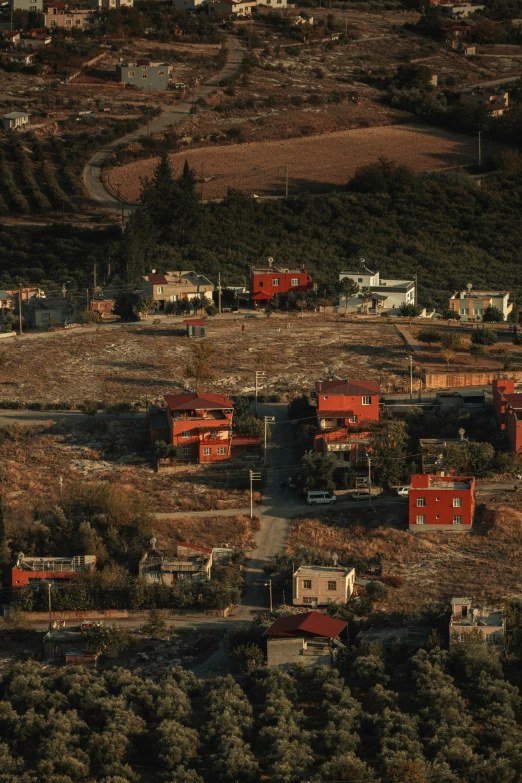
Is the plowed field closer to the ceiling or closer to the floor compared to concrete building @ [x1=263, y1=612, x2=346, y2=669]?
closer to the ceiling

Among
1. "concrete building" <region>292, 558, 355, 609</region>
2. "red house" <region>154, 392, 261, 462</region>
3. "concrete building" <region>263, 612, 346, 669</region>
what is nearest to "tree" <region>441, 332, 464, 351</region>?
"red house" <region>154, 392, 261, 462</region>

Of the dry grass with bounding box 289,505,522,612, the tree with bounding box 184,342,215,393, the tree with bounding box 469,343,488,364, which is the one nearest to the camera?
the dry grass with bounding box 289,505,522,612

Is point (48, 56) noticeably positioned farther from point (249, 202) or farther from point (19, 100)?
point (249, 202)

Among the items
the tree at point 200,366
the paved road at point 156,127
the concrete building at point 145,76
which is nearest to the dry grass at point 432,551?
the tree at point 200,366

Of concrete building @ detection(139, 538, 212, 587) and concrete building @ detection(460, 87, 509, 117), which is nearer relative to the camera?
concrete building @ detection(139, 538, 212, 587)

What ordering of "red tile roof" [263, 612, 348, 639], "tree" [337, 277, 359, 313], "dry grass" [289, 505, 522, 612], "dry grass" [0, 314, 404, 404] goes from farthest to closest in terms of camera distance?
"tree" [337, 277, 359, 313]
"dry grass" [0, 314, 404, 404]
"dry grass" [289, 505, 522, 612]
"red tile roof" [263, 612, 348, 639]

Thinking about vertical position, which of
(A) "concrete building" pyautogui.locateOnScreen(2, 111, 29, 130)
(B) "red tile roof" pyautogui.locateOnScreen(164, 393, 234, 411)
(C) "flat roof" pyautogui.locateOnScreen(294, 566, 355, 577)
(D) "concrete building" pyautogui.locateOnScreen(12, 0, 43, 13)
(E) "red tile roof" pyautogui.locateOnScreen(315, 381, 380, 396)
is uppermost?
(D) "concrete building" pyautogui.locateOnScreen(12, 0, 43, 13)

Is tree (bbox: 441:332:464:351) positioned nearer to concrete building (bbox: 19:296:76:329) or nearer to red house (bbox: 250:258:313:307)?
red house (bbox: 250:258:313:307)

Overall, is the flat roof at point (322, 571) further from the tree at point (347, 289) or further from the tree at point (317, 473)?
the tree at point (347, 289)
